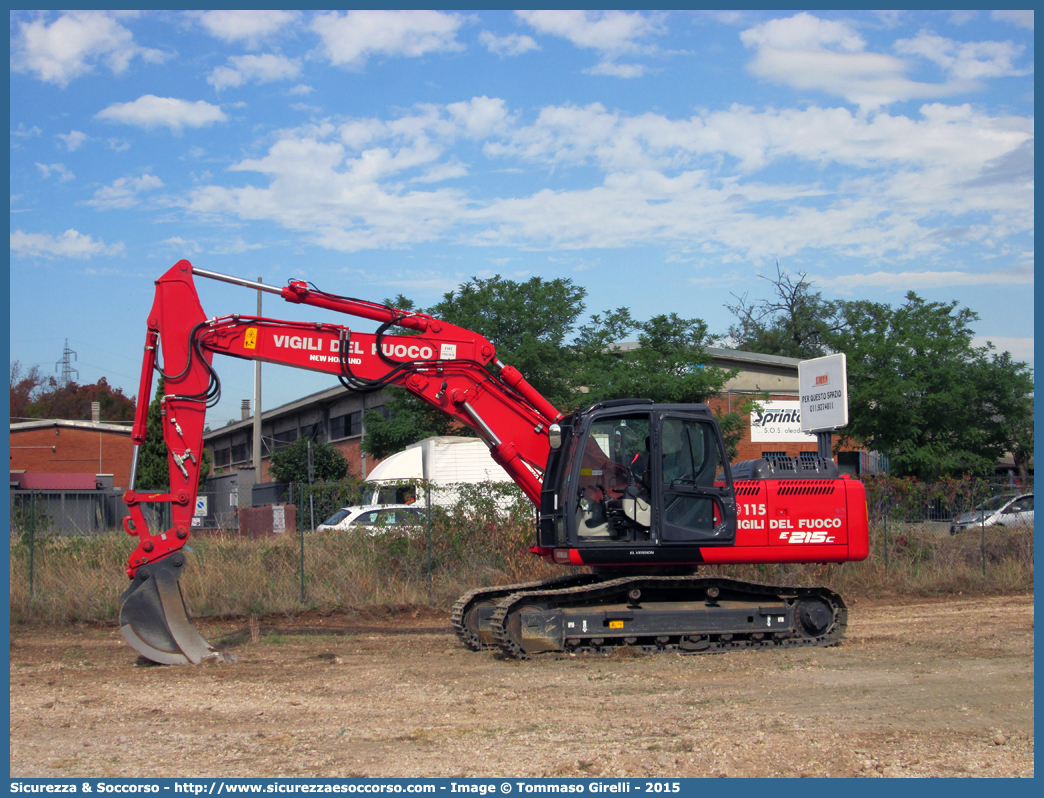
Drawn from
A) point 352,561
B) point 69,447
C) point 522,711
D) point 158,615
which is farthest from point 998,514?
point 69,447

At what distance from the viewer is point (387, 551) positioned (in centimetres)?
1519

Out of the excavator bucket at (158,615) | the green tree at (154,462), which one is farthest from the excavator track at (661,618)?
the green tree at (154,462)

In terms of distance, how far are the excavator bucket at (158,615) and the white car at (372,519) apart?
17.9ft

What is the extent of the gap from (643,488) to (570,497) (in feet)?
2.65

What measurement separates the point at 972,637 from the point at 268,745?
349 inches

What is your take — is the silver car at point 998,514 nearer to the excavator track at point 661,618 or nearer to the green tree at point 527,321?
the excavator track at point 661,618

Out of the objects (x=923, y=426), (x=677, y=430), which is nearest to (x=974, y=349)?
(x=923, y=426)

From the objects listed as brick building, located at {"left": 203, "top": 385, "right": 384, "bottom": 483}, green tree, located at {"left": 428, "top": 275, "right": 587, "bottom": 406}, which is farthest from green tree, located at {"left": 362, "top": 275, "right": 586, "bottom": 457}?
brick building, located at {"left": 203, "top": 385, "right": 384, "bottom": 483}

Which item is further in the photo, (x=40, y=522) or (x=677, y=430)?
(x=40, y=522)

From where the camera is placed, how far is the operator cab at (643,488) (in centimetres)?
998

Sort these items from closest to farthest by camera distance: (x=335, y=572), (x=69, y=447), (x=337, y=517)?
(x=335, y=572), (x=337, y=517), (x=69, y=447)

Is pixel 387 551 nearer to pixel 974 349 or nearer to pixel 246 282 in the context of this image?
pixel 246 282

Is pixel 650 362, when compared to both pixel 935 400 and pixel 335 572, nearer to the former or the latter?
pixel 935 400

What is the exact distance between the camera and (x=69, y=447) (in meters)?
50.1
